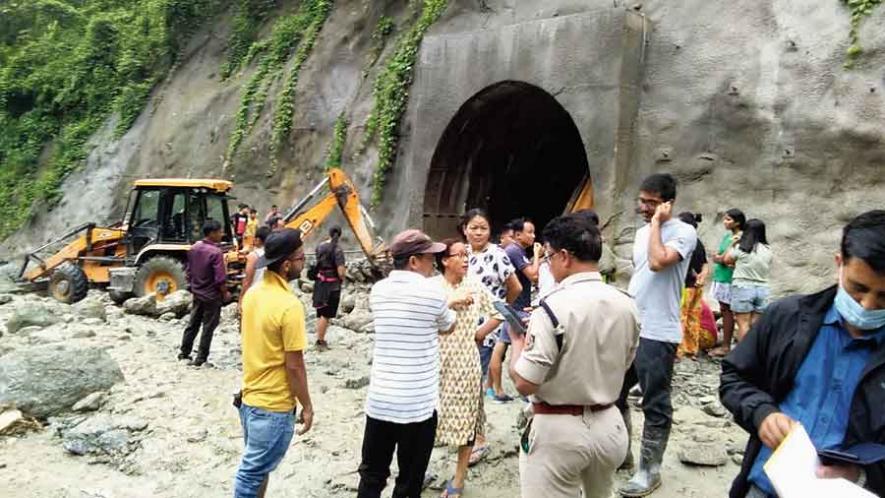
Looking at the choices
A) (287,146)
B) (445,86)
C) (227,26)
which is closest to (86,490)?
(445,86)

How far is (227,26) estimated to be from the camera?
20281mm

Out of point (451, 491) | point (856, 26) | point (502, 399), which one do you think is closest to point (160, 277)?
point (502, 399)

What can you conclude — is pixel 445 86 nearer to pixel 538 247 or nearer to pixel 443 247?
pixel 538 247

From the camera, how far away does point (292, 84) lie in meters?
16.4

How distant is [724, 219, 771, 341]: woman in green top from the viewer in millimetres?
7051

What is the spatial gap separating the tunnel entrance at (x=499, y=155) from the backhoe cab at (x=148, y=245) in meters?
4.01

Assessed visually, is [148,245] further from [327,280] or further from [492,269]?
[492,269]

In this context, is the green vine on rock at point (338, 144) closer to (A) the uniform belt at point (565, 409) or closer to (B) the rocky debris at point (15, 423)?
(B) the rocky debris at point (15, 423)

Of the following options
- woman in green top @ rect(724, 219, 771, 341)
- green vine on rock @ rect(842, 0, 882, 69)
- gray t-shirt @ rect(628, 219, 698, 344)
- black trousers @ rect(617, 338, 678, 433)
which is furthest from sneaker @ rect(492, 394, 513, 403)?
green vine on rock @ rect(842, 0, 882, 69)

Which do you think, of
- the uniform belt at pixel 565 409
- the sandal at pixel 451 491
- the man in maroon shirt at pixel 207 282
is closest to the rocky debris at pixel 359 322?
the man in maroon shirt at pixel 207 282

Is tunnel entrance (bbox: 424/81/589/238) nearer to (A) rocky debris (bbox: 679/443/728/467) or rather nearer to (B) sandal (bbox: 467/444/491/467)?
(A) rocky debris (bbox: 679/443/728/467)

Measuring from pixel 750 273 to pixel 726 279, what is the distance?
498 millimetres

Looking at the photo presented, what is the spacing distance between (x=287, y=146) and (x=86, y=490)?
40.5 feet

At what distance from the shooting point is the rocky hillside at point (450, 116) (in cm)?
838
